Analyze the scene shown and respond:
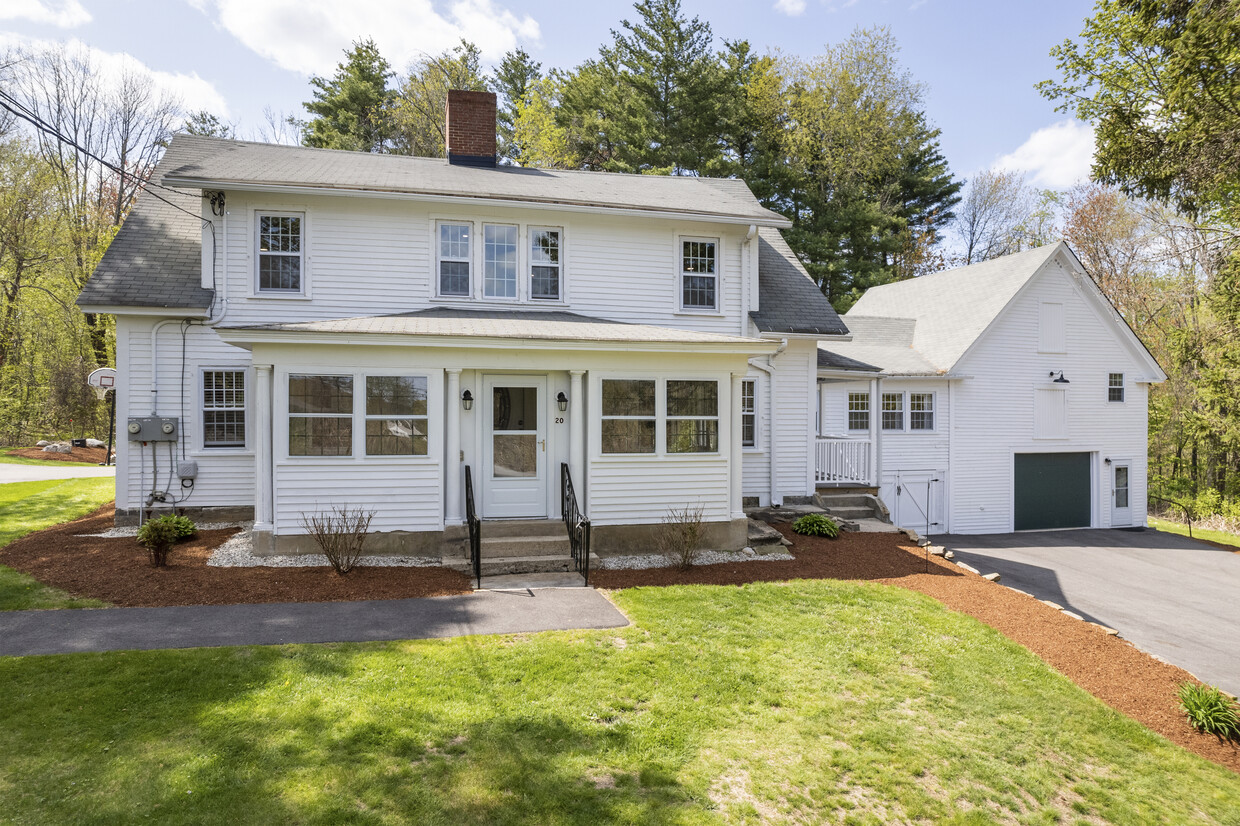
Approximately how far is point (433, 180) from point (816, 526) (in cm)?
985

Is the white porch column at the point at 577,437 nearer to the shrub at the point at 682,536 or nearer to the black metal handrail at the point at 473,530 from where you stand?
the shrub at the point at 682,536

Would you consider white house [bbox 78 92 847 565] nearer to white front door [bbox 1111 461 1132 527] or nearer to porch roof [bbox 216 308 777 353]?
porch roof [bbox 216 308 777 353]

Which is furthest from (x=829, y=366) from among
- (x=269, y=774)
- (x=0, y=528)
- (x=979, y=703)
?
(x=0, y=528)

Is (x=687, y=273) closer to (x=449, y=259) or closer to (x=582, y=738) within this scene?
(x=449, y=259)

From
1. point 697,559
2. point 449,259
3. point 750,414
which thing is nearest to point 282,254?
point 449,259

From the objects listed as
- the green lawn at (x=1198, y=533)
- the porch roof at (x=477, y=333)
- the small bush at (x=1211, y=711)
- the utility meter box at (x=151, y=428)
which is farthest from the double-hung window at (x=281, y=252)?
the green lawn at (x=1198, y=533)

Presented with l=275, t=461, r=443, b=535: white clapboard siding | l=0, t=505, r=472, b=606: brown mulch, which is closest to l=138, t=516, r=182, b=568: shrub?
l=0, t=505, r=472, b=606: brown mulch

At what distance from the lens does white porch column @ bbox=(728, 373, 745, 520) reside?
10.2 m

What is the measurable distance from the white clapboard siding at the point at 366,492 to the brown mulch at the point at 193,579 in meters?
0.81

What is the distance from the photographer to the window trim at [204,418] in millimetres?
11273

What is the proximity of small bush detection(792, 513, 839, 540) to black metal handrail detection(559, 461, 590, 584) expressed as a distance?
4.54m

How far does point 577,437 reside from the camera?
32.4ft

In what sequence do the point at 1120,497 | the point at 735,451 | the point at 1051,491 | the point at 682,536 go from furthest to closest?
the point at 1120,497, the point at 1051,491, the point at 735,451, the point at 682,536

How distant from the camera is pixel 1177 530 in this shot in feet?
67.8
